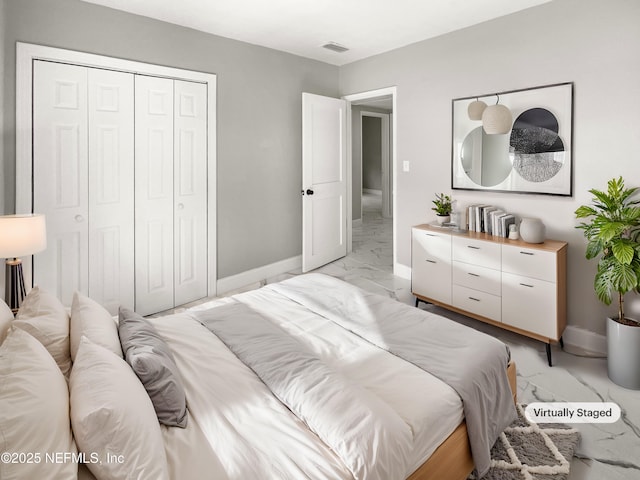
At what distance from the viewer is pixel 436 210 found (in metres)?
3.95

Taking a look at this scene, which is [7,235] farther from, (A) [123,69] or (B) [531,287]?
(B) [531,287]

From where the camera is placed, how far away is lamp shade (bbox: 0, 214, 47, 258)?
2230 millimetres

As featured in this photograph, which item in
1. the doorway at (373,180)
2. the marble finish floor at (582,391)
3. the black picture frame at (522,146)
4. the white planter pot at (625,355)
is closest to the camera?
the marble finish floor at (582,391)

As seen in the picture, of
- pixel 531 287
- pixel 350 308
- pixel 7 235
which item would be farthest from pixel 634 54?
pixel 7 235

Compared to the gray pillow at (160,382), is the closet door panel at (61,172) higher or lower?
higher

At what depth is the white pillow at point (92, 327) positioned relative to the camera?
1.51 meters

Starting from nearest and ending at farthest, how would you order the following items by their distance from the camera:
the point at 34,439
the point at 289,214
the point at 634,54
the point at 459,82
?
the point at 34,439
the point at 634,54
the point at 459,82
the point at 289,214

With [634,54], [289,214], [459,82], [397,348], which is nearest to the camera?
[397,348]

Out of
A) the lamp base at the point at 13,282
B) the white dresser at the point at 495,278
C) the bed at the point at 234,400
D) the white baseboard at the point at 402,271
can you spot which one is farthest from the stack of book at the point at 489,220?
the lamp base at the point at 13,282

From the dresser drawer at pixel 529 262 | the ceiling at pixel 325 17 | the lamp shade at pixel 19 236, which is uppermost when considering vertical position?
the ceiling at pixel 325 17

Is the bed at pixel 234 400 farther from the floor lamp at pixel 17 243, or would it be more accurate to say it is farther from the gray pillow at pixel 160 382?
the floor lamp at pixel 17 243

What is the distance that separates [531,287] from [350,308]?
1.54 m

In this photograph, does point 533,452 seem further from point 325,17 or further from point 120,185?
point 325,17

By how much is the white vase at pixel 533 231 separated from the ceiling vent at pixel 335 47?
2721 millimetres
